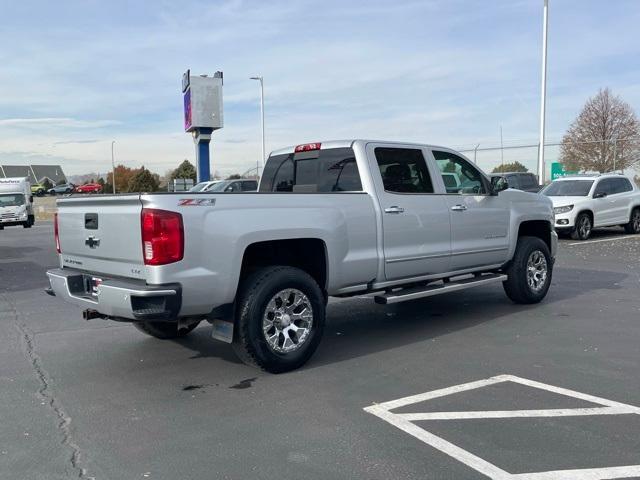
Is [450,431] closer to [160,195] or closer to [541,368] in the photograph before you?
[541,368]

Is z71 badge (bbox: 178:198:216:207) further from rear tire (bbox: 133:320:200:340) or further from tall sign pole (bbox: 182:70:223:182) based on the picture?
tall sign pole (bbox: 182:70:223:182)

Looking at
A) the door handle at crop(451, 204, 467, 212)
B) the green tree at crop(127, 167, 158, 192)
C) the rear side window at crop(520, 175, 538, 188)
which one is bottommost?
the door handle at crop(451, 204, 467, 212)

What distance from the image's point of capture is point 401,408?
4.37 meters

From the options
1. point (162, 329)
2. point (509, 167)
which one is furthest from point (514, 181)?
point (162, 329)

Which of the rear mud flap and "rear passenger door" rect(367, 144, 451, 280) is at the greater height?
"rear passenger door" rect(367, 144, 451, 280)

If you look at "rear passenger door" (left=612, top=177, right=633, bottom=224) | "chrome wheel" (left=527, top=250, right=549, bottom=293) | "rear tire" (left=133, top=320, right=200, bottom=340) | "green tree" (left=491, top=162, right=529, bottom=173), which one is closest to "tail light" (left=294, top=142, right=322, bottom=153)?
"rear tire" (left=133, top=320, right=200, bottom=340)

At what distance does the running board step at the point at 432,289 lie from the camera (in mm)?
6043

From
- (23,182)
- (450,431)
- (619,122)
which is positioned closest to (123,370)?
(450,431)

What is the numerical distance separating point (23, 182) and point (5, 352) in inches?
1045

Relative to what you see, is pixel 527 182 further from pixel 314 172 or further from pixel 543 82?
pixel 314 172

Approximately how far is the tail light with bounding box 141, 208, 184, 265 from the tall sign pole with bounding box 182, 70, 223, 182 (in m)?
28.0

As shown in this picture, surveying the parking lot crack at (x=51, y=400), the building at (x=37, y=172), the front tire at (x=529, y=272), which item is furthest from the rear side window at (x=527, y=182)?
the building at (x=37, y=172)

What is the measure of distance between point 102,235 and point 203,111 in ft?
91.6

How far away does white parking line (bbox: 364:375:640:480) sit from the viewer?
3332 millimetres
